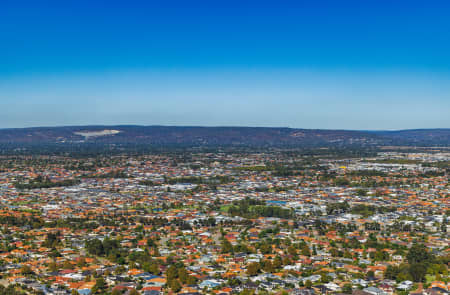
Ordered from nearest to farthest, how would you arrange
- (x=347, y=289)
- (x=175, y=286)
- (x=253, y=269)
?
(x=175, y=286)
(x=347, y=289)
(x=253, y=269)

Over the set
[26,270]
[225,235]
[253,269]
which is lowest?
[225,235]

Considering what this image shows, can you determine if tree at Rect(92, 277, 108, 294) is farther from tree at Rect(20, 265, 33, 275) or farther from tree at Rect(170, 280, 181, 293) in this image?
tree at Rect(20, 265, 33, 275)

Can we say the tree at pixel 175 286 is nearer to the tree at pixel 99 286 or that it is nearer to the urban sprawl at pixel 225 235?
the urban sprawl at pixel 225 235

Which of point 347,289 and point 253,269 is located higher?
point 253,269

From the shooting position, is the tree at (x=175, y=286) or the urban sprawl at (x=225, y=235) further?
the urban sprawl at (x=225, y=235)

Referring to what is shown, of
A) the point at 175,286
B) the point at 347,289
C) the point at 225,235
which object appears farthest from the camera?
the point at 225,235

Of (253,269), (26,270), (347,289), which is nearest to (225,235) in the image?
(253,269)

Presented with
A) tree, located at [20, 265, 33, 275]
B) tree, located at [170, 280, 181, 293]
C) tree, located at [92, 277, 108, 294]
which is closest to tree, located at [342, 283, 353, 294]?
tree, located at [170, 280, 181, 293]

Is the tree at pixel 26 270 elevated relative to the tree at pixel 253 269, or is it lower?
lower

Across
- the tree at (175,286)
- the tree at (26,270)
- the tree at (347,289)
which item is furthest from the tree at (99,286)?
the tree at (347,289)

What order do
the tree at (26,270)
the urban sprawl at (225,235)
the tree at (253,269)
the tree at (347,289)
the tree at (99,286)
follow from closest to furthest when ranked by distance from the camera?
the tree at (99,286) < the tree at (347,289) < the urban sprawl at (225,235) < the tree at (253,269) < the tree at (26,270)

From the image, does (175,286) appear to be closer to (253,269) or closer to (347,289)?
(253,269)

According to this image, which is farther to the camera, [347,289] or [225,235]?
[225,235]
